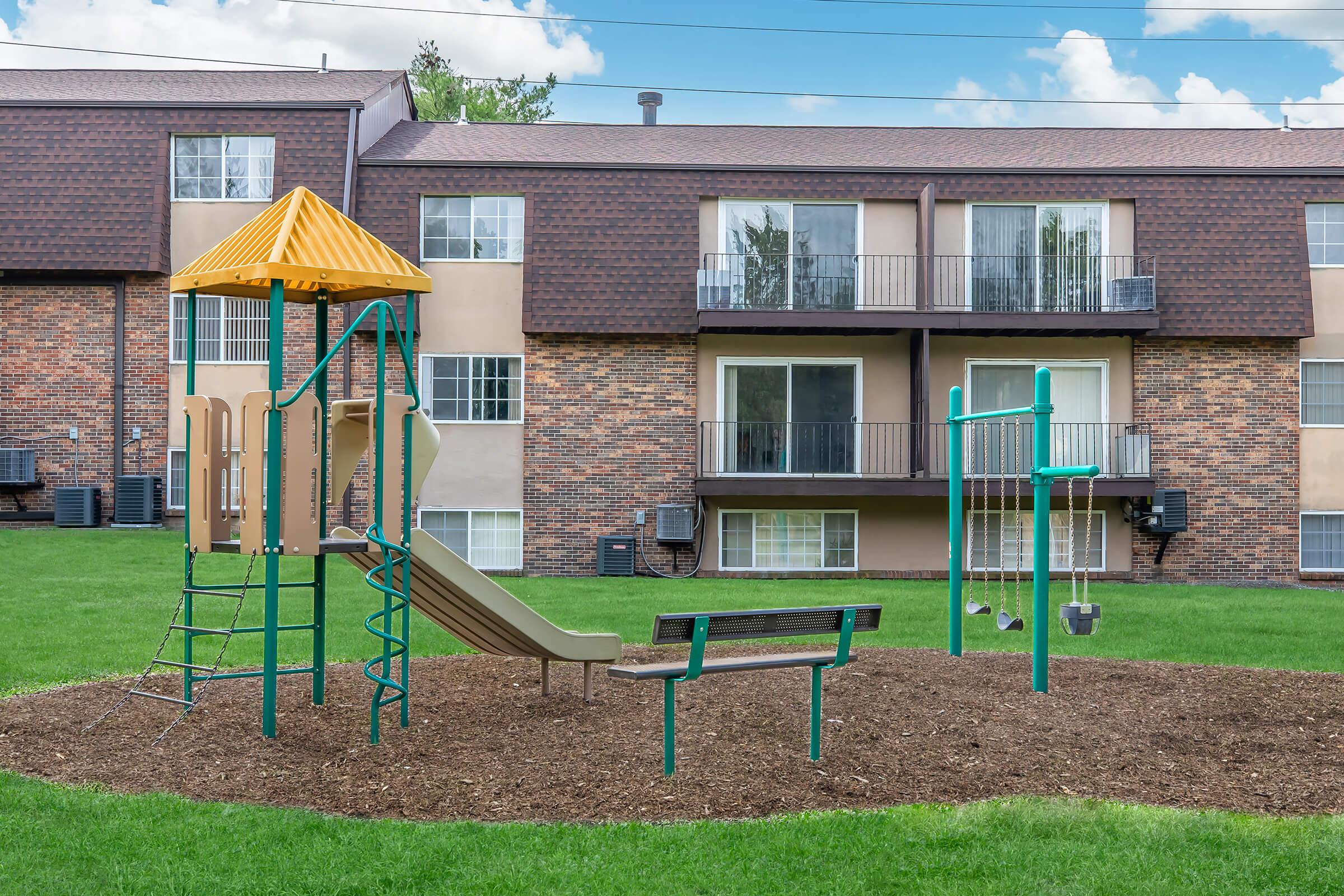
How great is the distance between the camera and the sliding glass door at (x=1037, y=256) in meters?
20.1

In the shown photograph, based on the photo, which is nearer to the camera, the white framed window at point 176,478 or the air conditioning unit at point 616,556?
the air conditioning unit at point 616,556

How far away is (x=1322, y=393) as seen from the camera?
2036cm

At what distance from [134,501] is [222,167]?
19.4 ft

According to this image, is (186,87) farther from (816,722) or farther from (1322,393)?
(1322,393)

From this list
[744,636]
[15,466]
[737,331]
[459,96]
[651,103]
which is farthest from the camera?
[459,96]

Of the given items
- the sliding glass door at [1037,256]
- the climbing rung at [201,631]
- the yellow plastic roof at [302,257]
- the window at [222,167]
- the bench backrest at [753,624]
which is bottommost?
the climbing rung at [201,631]

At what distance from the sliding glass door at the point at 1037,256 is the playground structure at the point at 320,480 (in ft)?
46.4

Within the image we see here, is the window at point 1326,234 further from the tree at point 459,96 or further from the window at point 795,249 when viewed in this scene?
the tree at point 459,96

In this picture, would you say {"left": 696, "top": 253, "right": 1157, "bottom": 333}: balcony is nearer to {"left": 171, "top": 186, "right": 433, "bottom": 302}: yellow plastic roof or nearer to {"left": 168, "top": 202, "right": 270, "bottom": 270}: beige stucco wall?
{"left": 168, "top": 202, "right": 270, "bottom": 270}: beige stucco wall

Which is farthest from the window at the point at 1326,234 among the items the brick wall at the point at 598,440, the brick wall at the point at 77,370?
the brick wall at the point at 77,370

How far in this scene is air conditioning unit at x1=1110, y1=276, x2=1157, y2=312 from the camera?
19.3m

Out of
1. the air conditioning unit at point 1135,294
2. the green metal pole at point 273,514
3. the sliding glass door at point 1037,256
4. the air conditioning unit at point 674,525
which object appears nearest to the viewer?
the green metal pole at point 273,514

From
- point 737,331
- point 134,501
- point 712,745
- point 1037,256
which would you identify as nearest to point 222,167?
point 134,501

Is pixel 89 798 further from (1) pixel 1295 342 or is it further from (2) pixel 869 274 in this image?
(1) pixel 1295 342
